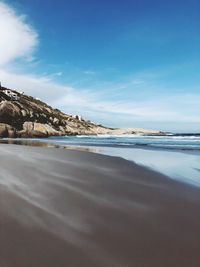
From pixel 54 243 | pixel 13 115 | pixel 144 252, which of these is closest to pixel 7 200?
pixel 54 243

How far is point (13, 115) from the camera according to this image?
93.1m

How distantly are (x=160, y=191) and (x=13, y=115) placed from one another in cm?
8897

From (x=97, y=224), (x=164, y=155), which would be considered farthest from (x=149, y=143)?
(x=97, y=224)

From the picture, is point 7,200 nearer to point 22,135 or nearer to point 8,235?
point 8,235

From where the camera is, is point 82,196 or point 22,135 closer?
point 82,196

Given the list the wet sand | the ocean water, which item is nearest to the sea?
the ocean water

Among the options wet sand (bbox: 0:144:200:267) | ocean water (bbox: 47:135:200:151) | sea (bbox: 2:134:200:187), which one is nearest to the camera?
wet sand (bbox: 0:144:200:267)

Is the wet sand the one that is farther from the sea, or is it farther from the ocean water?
the ocean water

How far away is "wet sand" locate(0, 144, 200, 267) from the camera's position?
12.8 feet

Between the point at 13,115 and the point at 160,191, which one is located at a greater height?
the point at 13,115

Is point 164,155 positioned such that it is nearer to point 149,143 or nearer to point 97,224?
point 97,224

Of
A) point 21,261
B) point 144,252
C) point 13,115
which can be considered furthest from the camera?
point 13,115

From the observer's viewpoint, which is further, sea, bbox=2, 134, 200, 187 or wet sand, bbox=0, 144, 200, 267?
sea, bbox=2, 134, 200, 187

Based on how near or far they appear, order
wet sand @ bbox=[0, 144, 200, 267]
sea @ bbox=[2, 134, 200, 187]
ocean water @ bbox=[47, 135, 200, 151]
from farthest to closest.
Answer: ocean water @ bbox=[47, 135, 200, 151] → sea @ bbox=[2, 134, 200, 187] → wet sand @ bbox=[0, 144, 200, 267]
